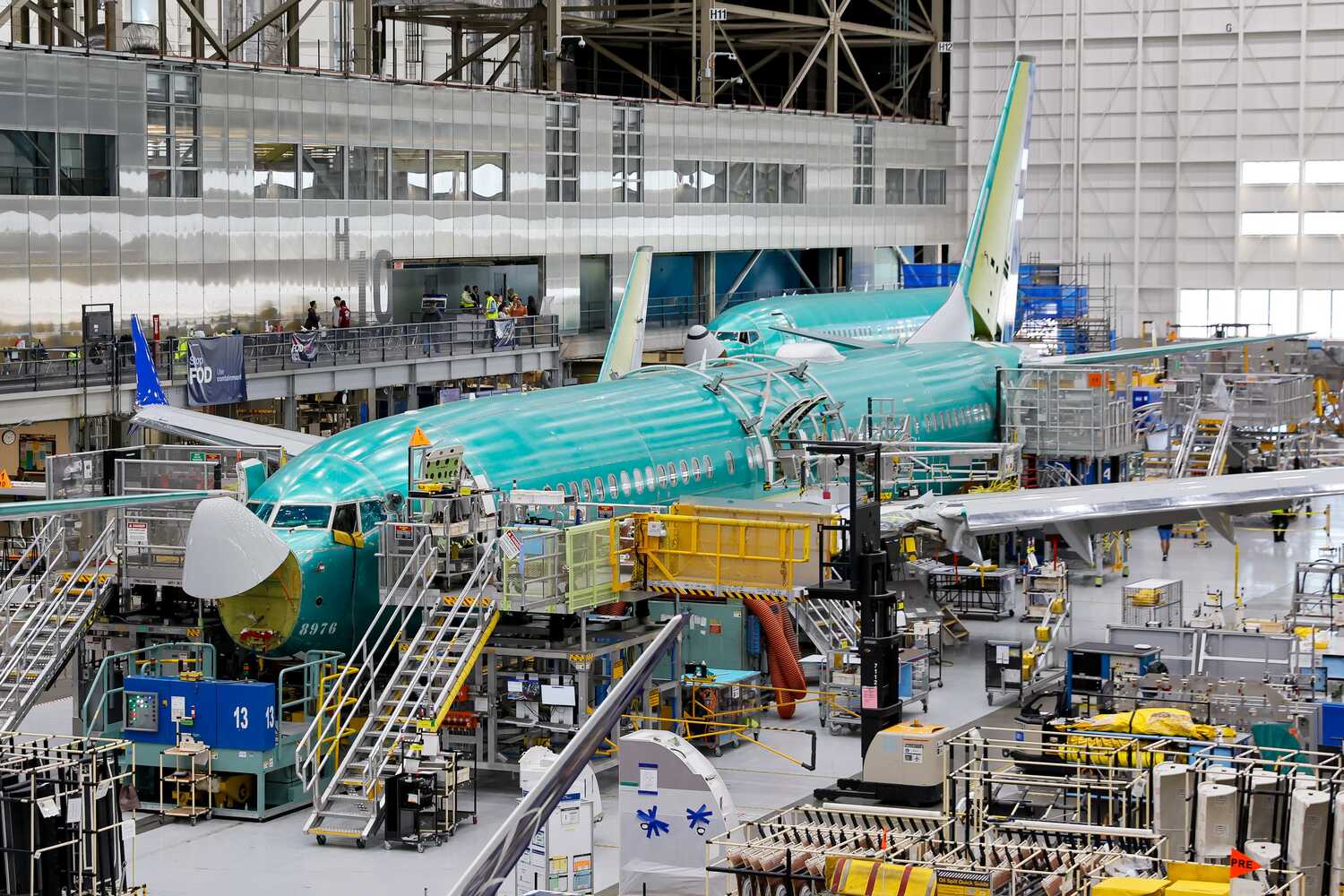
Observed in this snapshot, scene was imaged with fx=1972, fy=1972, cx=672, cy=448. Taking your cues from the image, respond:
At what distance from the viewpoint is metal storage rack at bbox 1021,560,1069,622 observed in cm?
3738

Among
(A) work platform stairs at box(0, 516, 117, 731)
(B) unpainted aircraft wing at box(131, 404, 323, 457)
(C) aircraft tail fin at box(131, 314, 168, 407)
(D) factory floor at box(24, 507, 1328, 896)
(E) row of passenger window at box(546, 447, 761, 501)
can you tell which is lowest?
(D) factory floor at box(24, 507, 1328, 896)

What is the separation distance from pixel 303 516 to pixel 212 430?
30.3ft

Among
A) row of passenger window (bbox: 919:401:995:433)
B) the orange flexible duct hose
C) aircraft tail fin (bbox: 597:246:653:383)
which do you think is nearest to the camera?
the orange flexible duct hose

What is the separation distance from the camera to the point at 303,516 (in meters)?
27.4

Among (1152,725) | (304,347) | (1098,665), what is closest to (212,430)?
(304,347)

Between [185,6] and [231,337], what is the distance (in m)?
9.37

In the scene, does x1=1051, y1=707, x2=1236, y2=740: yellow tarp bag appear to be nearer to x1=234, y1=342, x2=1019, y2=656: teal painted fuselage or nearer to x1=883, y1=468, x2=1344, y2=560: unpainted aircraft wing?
x1=883, y1=468, x2=1344, y2=560: unpainted aircraft wing

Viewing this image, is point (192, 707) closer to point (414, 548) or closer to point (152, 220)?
point (414, 548)

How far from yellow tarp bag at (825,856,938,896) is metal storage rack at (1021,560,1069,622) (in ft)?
67.5

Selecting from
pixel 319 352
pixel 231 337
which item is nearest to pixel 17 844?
pixel 231 337

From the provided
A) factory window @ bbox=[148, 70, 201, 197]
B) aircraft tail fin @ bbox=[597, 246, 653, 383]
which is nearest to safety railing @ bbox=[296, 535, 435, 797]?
aircraft tail fin @ bbox=[597, 246, 653, 383]

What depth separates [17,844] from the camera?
1941 centimetres

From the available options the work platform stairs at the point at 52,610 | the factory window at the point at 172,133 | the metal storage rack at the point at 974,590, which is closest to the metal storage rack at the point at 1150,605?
the metal storage rack at the point at 974,590

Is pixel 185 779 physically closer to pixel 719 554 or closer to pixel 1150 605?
pixel 719 554
